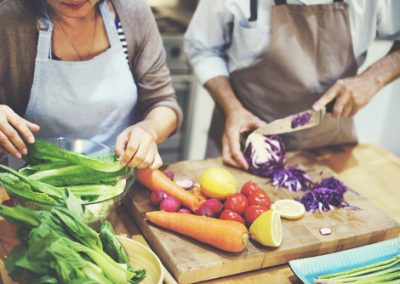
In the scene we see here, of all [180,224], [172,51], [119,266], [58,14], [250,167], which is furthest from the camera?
[172,51]

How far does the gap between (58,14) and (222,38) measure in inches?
31.0

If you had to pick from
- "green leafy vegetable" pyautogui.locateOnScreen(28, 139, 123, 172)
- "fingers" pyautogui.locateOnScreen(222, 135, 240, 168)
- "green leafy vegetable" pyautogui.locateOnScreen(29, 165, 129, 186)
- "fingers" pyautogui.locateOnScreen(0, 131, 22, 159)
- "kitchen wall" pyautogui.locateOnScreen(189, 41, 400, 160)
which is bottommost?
"kitchen wall" pyautogui.locateOnScreen(189, 41, 400, 160)

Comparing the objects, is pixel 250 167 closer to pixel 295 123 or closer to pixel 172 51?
pixel 295 123

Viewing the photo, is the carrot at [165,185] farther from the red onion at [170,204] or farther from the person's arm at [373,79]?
the person's arm at [373,79]

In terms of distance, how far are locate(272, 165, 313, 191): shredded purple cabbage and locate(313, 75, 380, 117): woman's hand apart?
276 millimetres

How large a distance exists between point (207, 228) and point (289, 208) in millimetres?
343

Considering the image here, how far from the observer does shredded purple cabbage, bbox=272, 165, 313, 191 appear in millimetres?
1755

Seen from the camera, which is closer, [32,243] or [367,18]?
A: [32,243]

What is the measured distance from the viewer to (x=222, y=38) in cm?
213

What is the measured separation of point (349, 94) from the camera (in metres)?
1.94

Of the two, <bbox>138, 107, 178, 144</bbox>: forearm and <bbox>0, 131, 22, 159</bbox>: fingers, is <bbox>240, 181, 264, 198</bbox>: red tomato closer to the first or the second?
<bbox>138, 107, 178, 144</bbox>: forearm

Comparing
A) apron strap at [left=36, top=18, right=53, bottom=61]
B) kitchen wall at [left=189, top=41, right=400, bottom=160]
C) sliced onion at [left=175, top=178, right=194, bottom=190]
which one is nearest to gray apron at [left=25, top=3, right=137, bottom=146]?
apron strap at [left=36, top=18, right=53, bottom=61]

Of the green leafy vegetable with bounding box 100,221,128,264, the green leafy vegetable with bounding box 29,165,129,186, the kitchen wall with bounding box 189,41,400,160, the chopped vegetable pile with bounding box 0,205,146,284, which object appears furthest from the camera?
the kitchen wall with bounding box 189,41,400,160

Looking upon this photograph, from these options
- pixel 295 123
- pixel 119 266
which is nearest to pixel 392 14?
pixel 295 123
